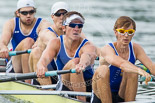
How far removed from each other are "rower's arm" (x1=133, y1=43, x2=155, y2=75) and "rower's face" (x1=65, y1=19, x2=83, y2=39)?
830mm

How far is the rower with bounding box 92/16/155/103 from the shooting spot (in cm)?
568

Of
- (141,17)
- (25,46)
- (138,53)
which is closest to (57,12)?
(25,46)

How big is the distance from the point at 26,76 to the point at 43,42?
1353 millimetres

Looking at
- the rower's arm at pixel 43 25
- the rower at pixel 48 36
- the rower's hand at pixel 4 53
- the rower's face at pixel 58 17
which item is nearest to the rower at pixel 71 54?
the rower at pixel 48 36

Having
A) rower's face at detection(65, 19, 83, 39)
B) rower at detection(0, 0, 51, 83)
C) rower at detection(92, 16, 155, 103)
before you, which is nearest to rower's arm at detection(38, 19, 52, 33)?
rower at detection(0, 0, 51, 83)

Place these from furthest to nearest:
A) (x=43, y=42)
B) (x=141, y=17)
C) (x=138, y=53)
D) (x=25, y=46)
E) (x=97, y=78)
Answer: (x=141, y=17) → (x=25, y=46) → (x=43, y=42) → (x=138, y=53) → (x=97, y=78)

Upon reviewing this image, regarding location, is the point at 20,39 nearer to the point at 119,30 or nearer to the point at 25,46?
the point at 25,46

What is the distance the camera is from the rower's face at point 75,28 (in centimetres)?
642

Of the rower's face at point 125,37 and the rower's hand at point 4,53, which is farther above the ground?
the rower's face at point 125,37

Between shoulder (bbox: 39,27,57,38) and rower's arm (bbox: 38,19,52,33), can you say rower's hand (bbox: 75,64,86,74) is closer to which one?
shoulder (bbox: 39,27,57,38)

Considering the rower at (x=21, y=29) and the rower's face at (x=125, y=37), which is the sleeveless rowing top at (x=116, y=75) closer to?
the rower's face at (x=125, y=37)

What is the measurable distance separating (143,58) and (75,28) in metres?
1.04

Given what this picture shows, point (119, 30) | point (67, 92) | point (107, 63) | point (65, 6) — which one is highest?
point (65, 6)

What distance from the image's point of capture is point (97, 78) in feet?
18.7
